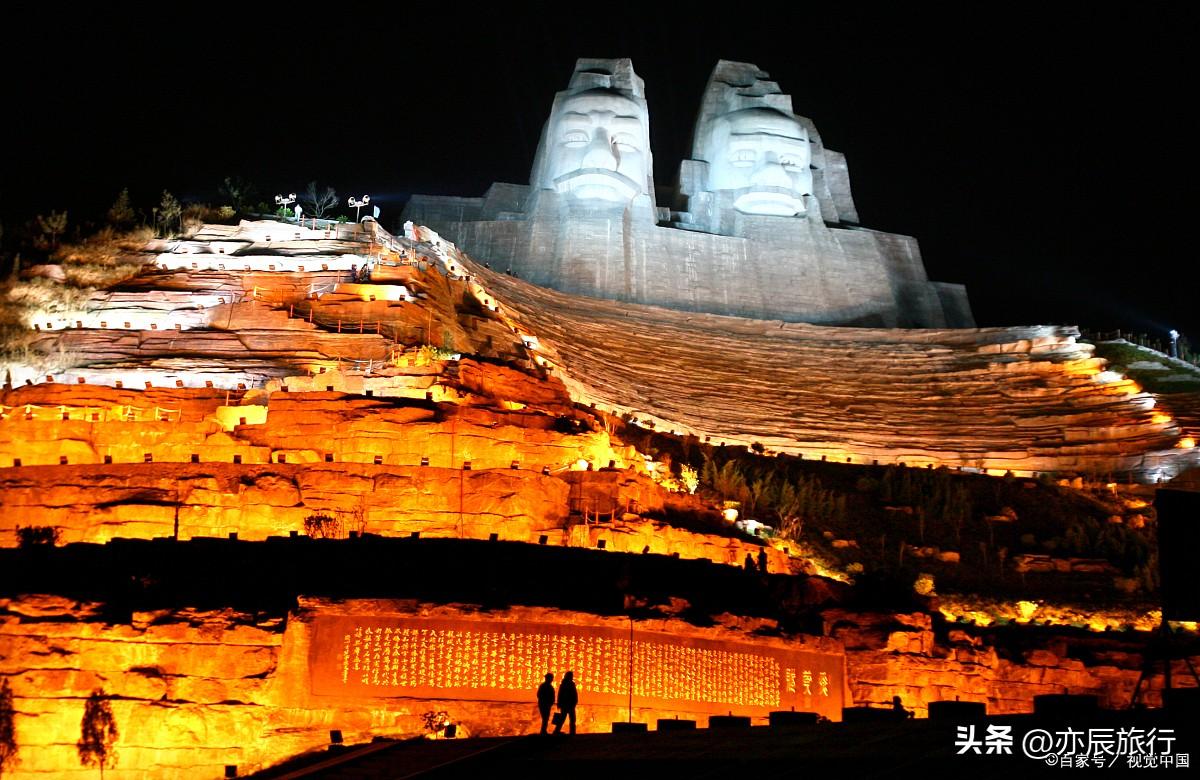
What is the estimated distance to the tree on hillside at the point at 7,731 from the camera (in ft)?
34.3

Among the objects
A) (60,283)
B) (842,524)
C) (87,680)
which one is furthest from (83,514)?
(842,524)

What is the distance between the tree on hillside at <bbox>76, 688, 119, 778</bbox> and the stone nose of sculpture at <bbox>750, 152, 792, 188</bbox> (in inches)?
1183

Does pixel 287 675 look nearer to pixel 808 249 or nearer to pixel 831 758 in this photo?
pixel 831 758

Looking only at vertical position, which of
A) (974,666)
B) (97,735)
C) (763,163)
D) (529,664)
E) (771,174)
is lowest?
(97,735)

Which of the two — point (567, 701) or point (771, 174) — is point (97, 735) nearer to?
point (567, 701)

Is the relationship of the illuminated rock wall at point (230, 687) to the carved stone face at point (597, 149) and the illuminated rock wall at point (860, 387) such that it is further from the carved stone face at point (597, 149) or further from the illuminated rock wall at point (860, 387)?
the carved stone face at point (597, 149)

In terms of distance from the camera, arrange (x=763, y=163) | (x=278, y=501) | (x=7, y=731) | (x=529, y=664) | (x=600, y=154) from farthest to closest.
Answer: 1. (x=763, y=163)
2. (x=600, y=154)
3. (x=278, y=501)
4. (x=529, y=664)
5. (x=7, y=731)

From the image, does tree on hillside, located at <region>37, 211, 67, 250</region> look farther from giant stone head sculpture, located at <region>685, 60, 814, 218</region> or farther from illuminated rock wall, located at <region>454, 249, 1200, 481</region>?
giant stone head sculpture, located at <region>685, 60, 814, 218</region>

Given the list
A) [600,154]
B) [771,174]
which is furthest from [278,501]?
[771,174]

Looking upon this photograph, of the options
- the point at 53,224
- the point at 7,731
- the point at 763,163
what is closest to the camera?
the point at 7,731

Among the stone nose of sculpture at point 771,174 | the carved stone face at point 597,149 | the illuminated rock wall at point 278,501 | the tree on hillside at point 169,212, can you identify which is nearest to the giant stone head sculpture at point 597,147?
the carved stone face at point 597,149

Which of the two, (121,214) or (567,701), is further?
(121,214)

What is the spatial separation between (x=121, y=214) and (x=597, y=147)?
15.3 metres

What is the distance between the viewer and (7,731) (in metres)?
10.6
